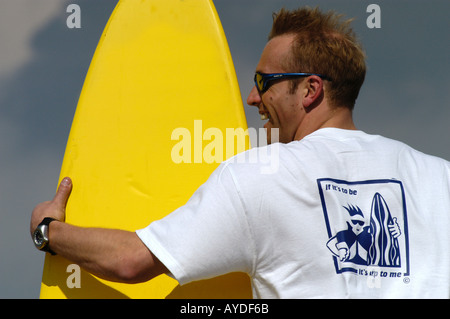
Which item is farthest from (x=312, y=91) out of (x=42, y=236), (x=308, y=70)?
(x=42, y=236)

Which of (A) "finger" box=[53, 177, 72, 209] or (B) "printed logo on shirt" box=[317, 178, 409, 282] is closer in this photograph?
(B) "printed logo on shirt" box=[317, 178, 409, 282]

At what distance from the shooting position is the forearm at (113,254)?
1.66 meters

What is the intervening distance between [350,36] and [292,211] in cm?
97

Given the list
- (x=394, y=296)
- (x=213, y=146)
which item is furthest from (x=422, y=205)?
(x=213, y=146)

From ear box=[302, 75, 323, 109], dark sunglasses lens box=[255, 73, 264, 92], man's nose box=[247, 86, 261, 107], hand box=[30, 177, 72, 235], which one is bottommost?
hand box=[30, 177, 72, 235]

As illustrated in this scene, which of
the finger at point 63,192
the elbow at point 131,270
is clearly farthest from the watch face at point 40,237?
the elbow at point 131,270

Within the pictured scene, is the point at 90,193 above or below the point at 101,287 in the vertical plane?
above

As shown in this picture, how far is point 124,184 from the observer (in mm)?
2477

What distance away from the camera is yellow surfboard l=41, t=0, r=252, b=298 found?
238cm

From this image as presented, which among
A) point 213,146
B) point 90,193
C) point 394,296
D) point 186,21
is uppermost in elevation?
point 186,21

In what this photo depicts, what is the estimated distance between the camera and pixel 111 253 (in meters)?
1.70

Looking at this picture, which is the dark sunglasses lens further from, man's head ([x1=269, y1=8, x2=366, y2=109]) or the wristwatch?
the wristwatch

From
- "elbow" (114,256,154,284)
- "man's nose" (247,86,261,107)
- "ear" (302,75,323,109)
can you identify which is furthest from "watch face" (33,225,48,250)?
"ear" (302,75,323,109)
